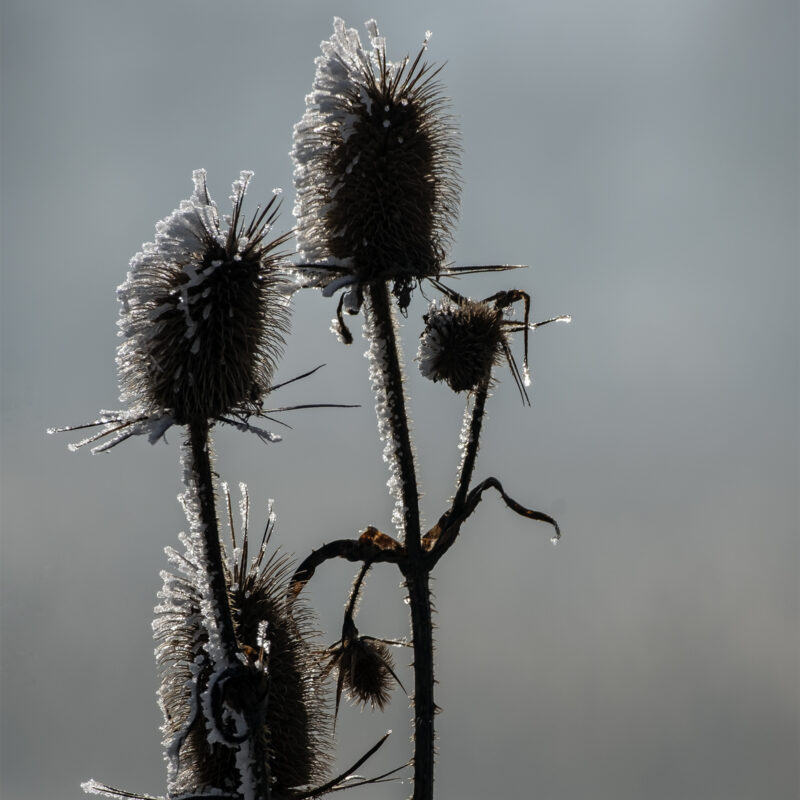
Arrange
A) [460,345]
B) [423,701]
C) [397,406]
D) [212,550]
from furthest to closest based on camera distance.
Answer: [460,345] < [397,406] < [423,701] < [212,550]

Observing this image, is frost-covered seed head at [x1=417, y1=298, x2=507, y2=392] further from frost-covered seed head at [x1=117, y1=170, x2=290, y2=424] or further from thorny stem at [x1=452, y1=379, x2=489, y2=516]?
frost-covered seed head at [x1=117, y1=170, x2=290, y2=424]

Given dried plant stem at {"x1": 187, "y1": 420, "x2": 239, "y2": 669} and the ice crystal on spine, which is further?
the ice crystal on spine

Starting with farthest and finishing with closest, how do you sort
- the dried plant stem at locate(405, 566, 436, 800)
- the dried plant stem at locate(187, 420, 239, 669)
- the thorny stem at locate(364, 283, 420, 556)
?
the thorny stem at locate(364, 283, 420, 556) < the dried plant stem at locate(405, 566, 436, 800) < the dried plant stem at locate(187, 420, 239, 669)

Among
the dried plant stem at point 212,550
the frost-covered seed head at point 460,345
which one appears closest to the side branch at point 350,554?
the dried plant stem at point 212,550

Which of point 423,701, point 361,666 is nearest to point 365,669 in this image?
point 361,666

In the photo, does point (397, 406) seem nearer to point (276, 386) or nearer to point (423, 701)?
point (276, 386)

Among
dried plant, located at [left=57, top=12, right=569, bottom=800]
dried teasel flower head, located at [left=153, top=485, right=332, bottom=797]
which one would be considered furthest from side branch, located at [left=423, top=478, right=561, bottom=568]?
dried teasel flower head, located at [left=153, top=485, right=332, bottom=797]
